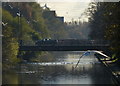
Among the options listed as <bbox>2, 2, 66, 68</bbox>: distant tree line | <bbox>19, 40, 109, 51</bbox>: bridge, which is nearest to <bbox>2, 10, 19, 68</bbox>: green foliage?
<bbox>2, 2, 66, 68</bbox>: distant tree line

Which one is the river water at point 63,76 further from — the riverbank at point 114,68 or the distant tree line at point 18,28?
the distant tree line at point 18,28

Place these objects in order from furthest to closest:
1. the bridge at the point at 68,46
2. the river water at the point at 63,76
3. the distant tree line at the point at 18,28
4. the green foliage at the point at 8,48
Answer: the bridge at the point at 68,46 → the distant tree line at the point at 18,28 → the green foliage at the point at 8,48 → the river water at the point at 63,76

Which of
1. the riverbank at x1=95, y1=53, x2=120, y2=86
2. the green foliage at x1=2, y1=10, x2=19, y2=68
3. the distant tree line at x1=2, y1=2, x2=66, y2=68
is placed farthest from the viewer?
the distant tree line at x1=2, y1=2, x2=66, y2=68

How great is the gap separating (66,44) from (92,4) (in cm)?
1683

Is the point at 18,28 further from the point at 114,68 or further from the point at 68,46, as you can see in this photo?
the point at 114,68

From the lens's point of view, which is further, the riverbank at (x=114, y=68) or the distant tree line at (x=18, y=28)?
the distant tree line at (x=18, y=28)

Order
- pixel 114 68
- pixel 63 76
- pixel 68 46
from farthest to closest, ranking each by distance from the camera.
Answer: pixel 68 46, pixel 114 68, pixel 63 76

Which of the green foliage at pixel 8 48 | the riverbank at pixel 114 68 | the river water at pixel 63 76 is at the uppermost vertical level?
the green foliage at pixel 8 48

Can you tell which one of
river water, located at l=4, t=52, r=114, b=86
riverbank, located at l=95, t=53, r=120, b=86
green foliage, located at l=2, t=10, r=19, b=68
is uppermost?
green foliage, located at l=2, t=10, r=19, b=68

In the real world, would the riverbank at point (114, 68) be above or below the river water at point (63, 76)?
above

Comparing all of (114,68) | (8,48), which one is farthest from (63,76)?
(8,48)

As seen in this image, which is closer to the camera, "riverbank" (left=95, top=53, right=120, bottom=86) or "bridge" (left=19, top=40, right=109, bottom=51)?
"riverbank" (left=95, top=53, right=120, bottom=86)

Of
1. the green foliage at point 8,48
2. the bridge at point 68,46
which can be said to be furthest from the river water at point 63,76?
the bridge at point 68,46

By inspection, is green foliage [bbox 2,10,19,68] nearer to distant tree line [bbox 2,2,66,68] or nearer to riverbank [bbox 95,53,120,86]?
distant tree line [bbox 2,2,66,68]
